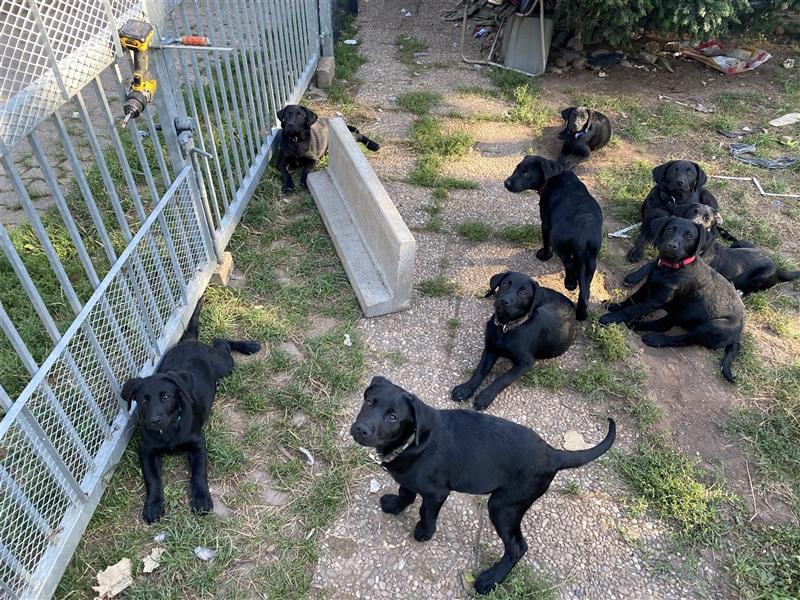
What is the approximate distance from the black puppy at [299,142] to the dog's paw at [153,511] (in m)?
3.68

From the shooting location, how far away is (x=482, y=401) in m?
→ 4.23

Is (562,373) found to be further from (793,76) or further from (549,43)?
(793,76)

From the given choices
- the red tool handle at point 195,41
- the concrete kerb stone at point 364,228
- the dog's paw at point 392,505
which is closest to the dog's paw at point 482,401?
the dog's paw at point 392,505

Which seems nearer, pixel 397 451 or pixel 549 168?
pixel 397 451

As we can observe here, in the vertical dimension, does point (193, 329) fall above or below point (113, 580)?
above

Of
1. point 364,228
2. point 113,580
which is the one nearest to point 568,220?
point 364,228

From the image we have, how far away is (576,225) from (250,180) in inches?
127

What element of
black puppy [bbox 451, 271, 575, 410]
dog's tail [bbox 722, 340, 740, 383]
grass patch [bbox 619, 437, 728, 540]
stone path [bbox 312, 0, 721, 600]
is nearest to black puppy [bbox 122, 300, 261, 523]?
stone path [bbox 312, 0, 721, 600]

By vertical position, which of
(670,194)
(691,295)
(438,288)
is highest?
(670,194)

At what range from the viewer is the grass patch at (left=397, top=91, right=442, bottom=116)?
790cm

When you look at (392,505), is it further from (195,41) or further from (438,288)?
(195,41)

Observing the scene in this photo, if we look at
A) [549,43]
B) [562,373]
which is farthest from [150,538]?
[549,43]

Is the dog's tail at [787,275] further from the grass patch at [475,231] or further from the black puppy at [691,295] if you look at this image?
the grass patch at [475,231]

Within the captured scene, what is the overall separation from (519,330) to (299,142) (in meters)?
3.41
